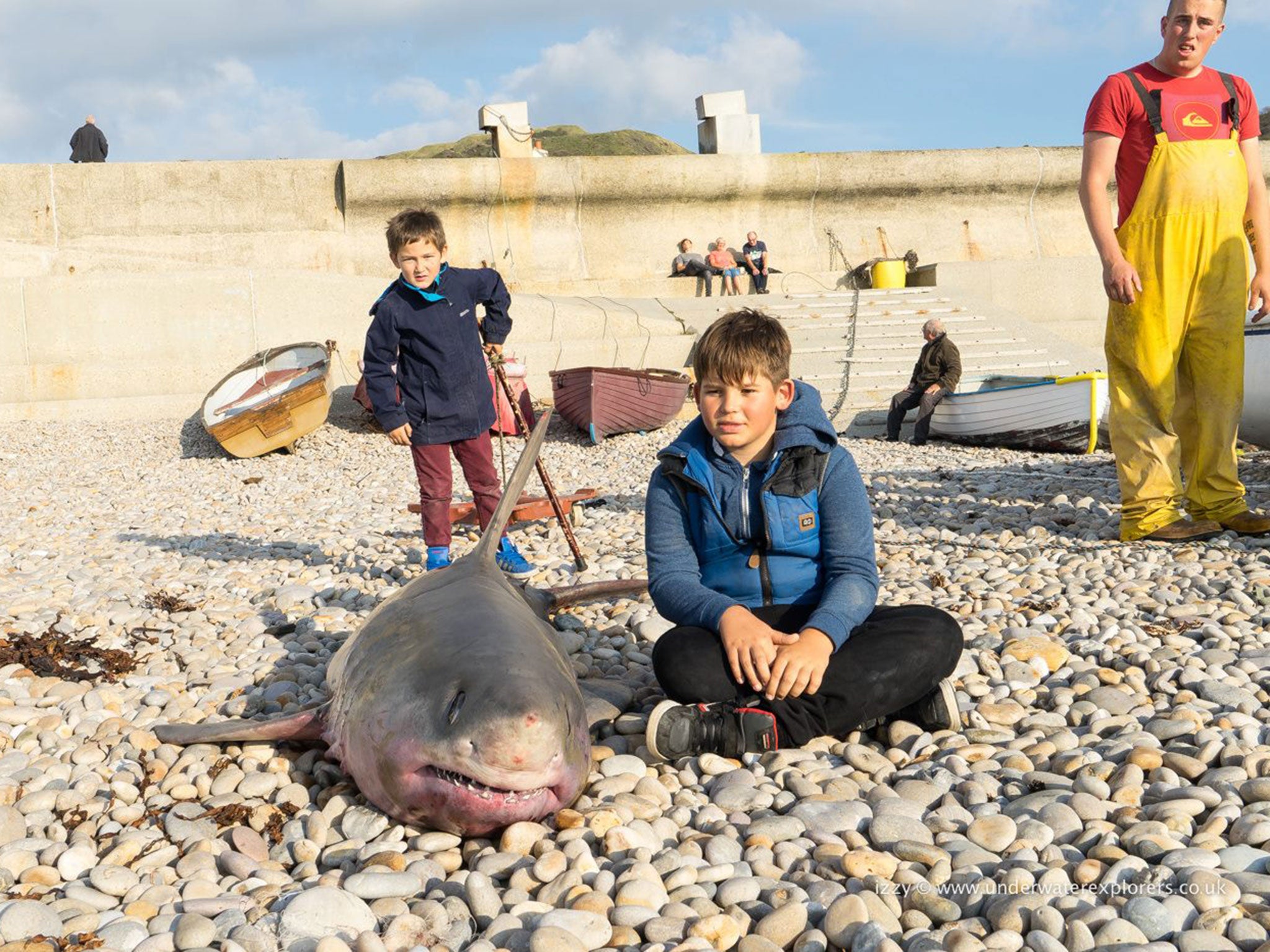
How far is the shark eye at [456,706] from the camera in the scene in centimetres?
257

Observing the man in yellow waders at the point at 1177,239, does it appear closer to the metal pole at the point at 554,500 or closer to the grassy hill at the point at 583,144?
the metal pole at the point at 554,500

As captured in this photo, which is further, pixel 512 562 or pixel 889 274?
pixel 889 274

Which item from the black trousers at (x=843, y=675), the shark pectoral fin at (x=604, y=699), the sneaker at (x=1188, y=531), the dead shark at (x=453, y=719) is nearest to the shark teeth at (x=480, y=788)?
the dead shark at (x=453, y=719)

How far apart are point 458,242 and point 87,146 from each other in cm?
710

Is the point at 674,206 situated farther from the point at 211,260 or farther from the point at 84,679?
the point at 84,679

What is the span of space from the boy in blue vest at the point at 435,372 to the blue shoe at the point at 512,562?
0.04 ft

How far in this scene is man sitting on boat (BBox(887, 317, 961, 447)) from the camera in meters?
12.9

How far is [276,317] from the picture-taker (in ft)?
49.1

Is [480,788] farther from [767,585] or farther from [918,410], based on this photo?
[918,410]

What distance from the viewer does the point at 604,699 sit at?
141 inches

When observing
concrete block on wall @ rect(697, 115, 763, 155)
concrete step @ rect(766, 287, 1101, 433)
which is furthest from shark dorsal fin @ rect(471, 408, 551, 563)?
concrete block on wall @ rect(697, 115, 763, 155)

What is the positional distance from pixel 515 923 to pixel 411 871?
1.24 ft

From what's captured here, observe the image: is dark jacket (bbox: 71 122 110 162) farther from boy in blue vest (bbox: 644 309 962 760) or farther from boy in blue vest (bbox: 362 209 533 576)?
boy in blue vest (bbox: 644 309 962 760)

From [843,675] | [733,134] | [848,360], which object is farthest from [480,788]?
[733,134]
